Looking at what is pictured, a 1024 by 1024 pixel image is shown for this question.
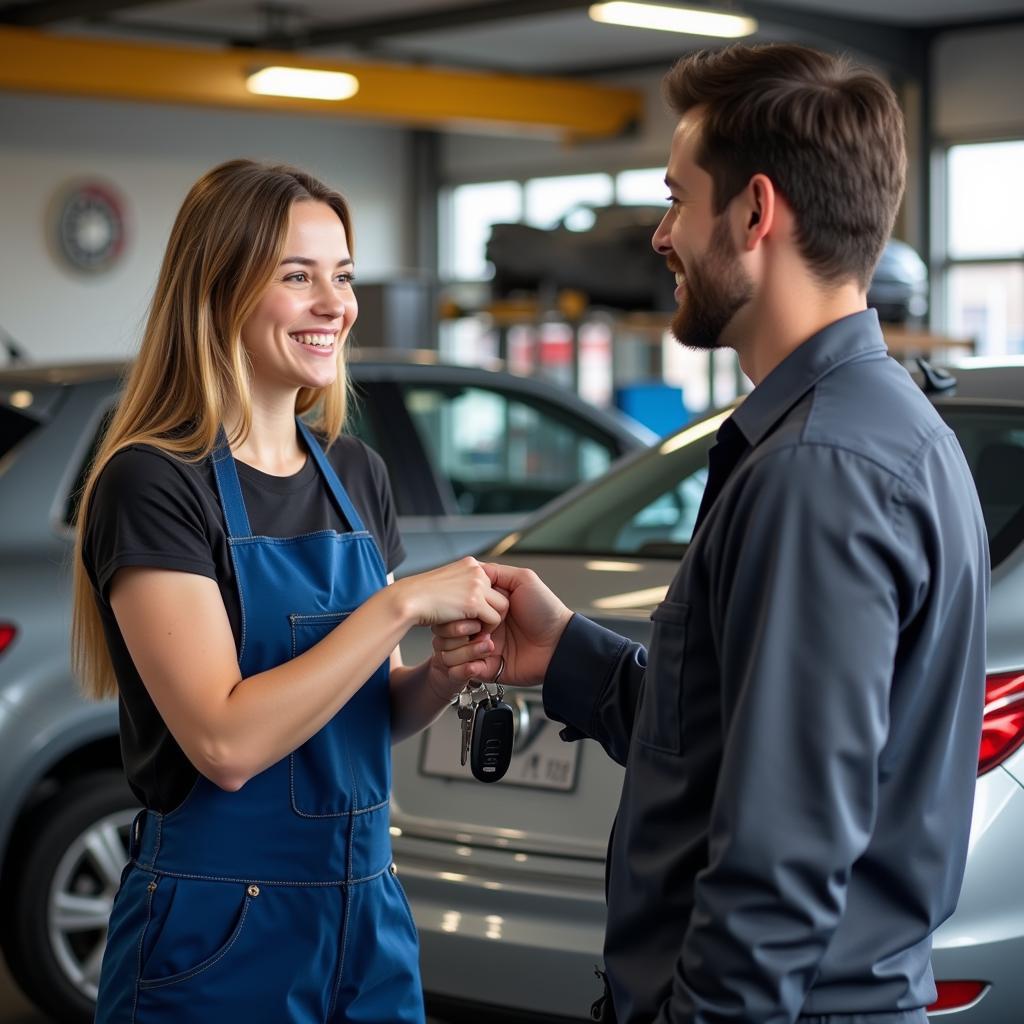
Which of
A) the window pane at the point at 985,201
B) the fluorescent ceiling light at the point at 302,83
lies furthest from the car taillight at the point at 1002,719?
the window pane at the point at 985,201

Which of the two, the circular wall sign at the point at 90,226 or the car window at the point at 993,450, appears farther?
the circular wall sign at the point at 90,226

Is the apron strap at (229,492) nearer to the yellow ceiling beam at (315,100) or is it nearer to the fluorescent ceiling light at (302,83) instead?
the yellow ceiling beam at (315,100)

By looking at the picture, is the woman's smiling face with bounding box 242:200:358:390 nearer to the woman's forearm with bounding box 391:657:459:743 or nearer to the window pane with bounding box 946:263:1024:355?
the woman's forearm with bounding box 391:657:459:743

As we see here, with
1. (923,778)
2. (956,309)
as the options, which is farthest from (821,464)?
(956,309)

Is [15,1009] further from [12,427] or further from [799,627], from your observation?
[799,627]

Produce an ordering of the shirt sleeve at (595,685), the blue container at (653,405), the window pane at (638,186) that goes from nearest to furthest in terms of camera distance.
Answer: the shirt sleeve at (595,685)
the blue container at (653,405)
the window pane at (638,186)

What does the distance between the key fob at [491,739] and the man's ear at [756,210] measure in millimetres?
780

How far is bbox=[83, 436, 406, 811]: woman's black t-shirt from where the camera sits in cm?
182

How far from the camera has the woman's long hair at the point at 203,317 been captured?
197cm

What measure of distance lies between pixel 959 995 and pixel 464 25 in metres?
11.2

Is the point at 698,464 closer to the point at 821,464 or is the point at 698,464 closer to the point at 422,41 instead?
the point at 821,464

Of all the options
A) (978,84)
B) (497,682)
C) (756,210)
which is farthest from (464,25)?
(756,210)

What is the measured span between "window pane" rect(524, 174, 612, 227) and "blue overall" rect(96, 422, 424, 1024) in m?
14.4

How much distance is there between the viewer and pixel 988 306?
1395 cm
